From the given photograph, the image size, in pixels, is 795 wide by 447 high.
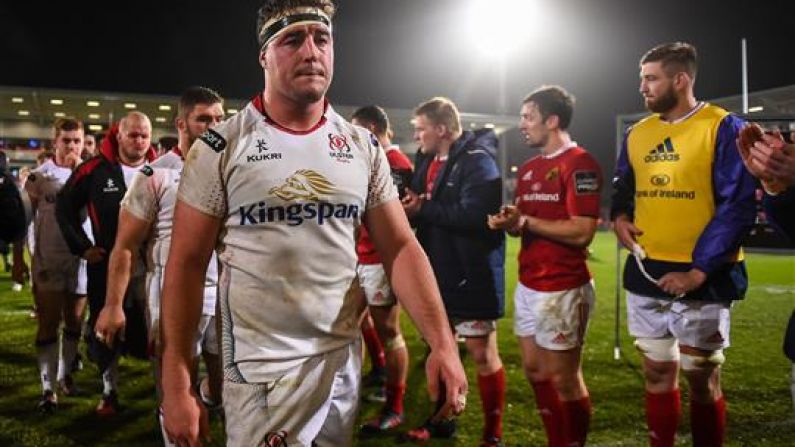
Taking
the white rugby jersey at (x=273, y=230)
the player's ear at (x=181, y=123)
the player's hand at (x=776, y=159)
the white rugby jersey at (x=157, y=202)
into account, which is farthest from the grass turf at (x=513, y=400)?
the player's hand at (x=776, y=159)

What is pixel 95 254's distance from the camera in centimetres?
506

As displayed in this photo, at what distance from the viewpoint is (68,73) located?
2984 centimetres

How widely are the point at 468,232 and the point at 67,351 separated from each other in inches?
Answer: 161

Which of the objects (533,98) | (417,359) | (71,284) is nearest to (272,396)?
(533,98)

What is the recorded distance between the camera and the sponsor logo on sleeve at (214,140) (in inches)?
80.0

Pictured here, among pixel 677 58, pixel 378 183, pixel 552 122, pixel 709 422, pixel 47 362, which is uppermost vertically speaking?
pixel 677 58

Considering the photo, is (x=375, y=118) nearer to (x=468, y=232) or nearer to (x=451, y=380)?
(x=468, y=232)

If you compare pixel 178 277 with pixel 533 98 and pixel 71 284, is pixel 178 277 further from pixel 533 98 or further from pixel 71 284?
pixel 71 284

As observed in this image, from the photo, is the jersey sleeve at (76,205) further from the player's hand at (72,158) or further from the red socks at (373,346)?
the red socks at (373,346)

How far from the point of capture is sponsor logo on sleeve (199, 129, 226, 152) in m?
2.03

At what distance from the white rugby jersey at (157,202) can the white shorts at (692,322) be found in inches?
106

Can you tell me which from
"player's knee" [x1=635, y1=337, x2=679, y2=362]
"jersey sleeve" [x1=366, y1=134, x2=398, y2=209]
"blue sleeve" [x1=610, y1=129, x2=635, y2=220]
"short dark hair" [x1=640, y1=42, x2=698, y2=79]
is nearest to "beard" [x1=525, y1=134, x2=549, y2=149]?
"blue sleeve" [x1=610, y1=129, x2=635, y2=220]

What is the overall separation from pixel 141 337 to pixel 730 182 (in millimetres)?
3869

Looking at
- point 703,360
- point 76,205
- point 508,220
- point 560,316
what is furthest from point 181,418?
point 76,205
